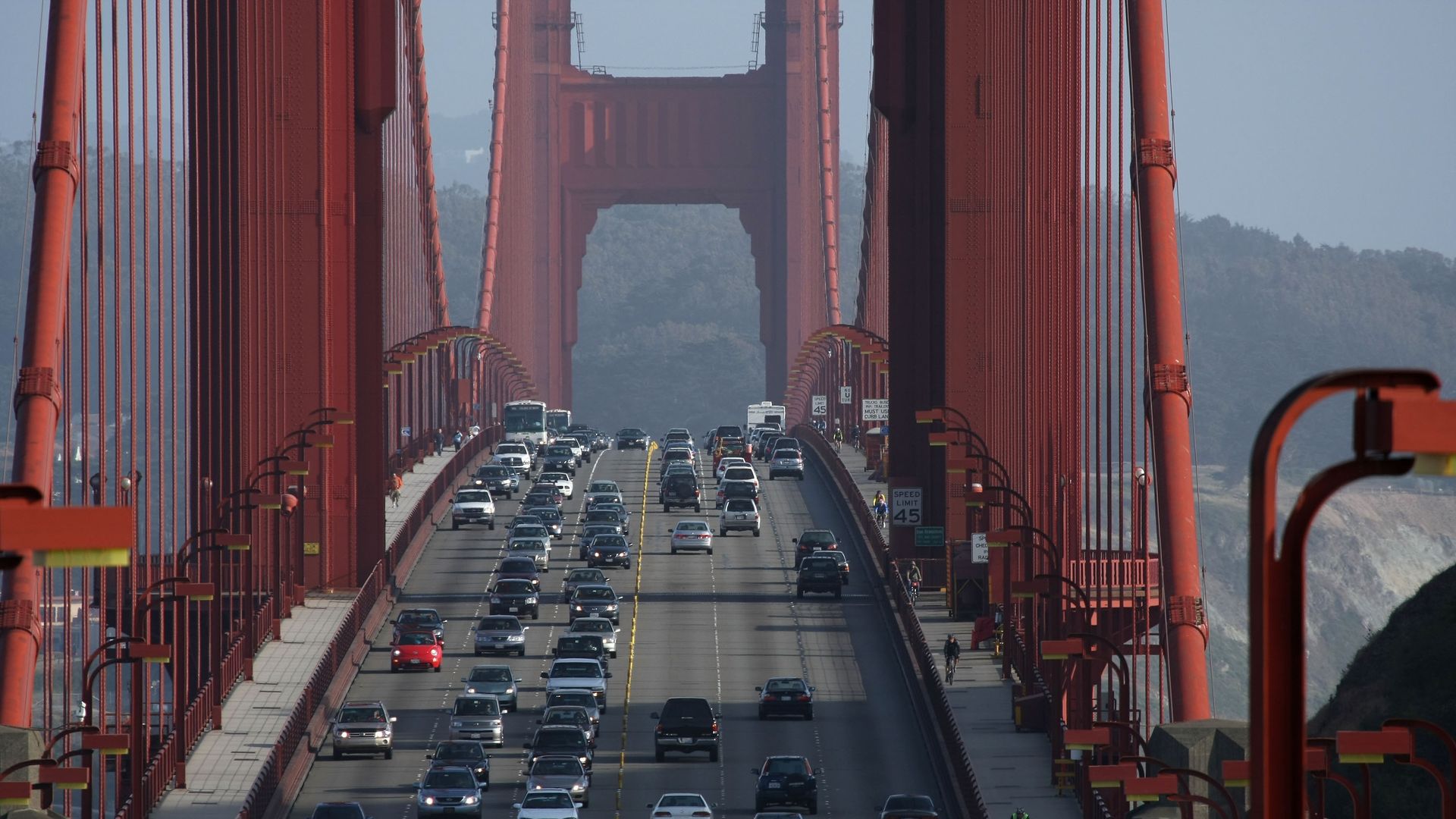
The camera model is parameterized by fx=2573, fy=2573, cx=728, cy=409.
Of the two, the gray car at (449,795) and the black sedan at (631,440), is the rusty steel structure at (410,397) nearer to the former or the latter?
the gray car at (449,795)

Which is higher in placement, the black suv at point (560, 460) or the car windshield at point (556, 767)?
the black suv at point (560, 460)

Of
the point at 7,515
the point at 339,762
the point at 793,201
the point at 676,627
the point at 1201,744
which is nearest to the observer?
the point at 7,515

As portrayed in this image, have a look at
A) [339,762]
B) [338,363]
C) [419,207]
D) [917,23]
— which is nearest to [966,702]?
[339,762]

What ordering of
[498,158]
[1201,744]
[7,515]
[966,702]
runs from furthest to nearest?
1. [498,158]
2. [966,702]
3. [1201,744]
4. [7,515]

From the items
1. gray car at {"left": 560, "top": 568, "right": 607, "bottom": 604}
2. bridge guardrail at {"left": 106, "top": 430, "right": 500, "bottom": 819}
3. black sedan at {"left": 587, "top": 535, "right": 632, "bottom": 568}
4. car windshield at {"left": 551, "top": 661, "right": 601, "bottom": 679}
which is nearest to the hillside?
car windshield at {"left": 551, "top": 661, "right": 601, "bottom": 679}

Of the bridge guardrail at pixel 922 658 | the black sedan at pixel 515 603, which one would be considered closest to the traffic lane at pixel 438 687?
the black sedan at pixel 515 603

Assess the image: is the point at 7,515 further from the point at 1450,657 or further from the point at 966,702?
the point at 1450,657

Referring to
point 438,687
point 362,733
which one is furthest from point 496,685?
point 362,733

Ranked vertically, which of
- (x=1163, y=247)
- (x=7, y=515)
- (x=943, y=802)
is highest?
(x=1163, y=247)
